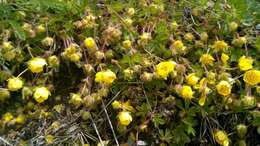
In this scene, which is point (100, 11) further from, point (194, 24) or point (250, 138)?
point (250, 138)

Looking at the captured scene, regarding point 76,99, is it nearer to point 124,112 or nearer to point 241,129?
point 124,112

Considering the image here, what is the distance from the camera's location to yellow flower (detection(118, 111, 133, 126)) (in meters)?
1.52

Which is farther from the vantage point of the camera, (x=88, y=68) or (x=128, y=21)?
(x=128, y=21)

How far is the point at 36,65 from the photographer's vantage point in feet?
5.23

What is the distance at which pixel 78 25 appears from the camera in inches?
67.3

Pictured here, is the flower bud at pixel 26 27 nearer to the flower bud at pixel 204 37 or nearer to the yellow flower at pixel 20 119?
the yellow flower at pixel 20 119

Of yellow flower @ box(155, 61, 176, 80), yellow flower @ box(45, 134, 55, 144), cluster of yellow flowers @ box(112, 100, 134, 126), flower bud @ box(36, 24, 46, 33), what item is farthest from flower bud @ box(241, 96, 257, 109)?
flower bud @ box(36, 24, 46, 33)

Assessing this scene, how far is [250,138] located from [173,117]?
0.25m

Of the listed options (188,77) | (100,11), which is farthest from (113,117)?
(100,11)

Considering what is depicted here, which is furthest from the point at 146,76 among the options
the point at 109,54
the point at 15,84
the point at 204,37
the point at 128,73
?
the point at 15,84

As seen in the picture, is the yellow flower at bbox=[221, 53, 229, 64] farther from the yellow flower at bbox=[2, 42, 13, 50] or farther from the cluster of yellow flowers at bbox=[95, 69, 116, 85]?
the yellow flower at bbox=[2, 42, 13, 50]

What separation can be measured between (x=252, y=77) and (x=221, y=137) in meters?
0.20

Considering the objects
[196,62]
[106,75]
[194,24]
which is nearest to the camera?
[106,75]

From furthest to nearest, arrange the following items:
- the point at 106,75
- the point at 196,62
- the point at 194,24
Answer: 1. the point at 194,24
2. the point at 196,62
3. the point at 106,75
